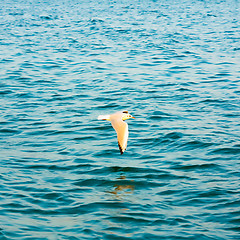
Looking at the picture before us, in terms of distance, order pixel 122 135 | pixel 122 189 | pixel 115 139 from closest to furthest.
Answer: pixel 122 135 < pixel 122 189 < pixel 115 139

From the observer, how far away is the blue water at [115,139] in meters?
7.53

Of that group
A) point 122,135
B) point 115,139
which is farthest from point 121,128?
point 115,139

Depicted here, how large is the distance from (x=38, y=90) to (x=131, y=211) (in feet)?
27.4

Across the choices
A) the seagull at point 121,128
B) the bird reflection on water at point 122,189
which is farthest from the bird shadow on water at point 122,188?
the seagull at point 121,128

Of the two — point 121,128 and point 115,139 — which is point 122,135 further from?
point 115,139

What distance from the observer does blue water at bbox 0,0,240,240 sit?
753cm

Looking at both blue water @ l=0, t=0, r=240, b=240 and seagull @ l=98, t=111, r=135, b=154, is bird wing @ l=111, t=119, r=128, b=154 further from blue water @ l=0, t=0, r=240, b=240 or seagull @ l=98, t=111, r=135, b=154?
blue water @ l=0, t=0, r=240, b=240

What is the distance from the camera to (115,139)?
36.2 feet

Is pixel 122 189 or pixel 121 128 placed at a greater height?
pixel 121 128

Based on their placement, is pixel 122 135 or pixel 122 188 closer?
pixel 122 135

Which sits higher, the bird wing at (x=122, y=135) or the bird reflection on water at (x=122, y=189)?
the bird wing at (x=122, y=135)

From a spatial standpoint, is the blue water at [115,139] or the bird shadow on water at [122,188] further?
the bird shadow on water at [122,188]

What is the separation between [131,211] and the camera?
7.76m

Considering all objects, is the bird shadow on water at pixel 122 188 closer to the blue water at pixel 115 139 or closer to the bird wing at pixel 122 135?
the blue water at pixel 115 139
